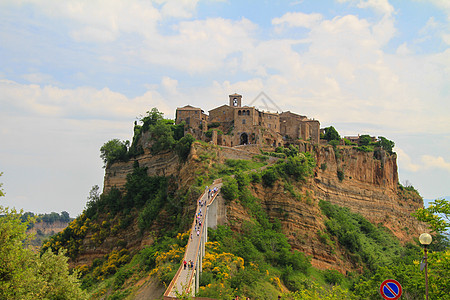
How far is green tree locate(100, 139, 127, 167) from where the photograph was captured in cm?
7412

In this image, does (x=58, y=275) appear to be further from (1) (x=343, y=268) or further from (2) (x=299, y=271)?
(1) (x=343, y=268)

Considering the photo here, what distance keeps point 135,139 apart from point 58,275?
52.3 meters

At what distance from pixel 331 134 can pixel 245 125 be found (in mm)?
21439

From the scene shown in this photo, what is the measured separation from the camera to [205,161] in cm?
5634

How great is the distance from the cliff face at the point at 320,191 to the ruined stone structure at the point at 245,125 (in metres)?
3.66

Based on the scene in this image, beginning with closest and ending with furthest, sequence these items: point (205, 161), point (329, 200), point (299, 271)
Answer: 1. point (299, 271)
2. point (205, 161)
3. point (329, 200)

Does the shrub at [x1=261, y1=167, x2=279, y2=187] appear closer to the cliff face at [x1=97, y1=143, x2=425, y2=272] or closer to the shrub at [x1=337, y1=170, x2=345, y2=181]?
the cliff face at [x1=97, y1=143, x2=425, y2=272]

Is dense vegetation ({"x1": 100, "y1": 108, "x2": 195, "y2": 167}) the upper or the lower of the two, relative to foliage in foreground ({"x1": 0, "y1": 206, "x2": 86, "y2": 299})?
upper

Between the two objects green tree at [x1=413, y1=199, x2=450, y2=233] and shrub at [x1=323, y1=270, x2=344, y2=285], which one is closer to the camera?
green tree at [x1=413, y1=199, x2=450, y2=233]

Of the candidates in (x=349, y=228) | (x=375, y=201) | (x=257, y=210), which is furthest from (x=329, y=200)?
(x=257, y=210)

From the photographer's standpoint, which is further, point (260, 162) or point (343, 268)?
point (260, 162)

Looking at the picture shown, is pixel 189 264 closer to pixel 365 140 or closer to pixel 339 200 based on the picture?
pixel 339 200

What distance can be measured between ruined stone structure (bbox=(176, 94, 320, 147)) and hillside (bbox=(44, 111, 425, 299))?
2993 millimetres

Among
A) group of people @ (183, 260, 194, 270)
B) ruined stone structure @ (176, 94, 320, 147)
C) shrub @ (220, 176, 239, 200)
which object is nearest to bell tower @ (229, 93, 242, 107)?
ruined stone structure @ (176, 94, 320, 147)
